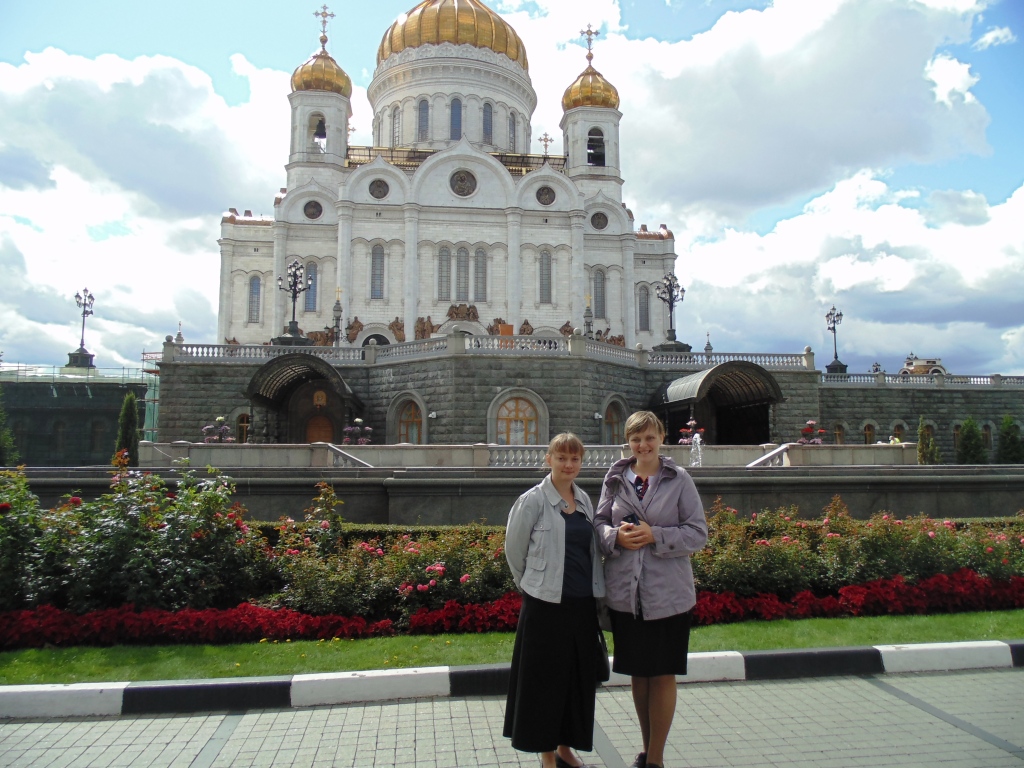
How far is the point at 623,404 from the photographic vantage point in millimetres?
30047

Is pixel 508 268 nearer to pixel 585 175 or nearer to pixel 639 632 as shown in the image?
pixel 585 175

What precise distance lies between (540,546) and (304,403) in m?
27.2

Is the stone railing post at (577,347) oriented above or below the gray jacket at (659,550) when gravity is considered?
above

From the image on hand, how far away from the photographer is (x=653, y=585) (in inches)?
197

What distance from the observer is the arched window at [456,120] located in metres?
50.0

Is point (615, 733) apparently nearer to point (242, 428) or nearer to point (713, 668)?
point (713, 668)

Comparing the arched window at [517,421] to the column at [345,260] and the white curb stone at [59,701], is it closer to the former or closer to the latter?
the column at [345,260]

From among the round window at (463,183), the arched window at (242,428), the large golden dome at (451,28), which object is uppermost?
the large golden dome at (451,28)

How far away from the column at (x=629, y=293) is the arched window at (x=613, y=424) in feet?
58.2

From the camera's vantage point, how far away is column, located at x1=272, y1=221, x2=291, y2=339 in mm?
44125

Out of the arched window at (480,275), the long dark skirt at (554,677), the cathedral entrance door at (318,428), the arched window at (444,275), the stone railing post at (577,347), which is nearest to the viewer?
the long dark skirt at (554,677)

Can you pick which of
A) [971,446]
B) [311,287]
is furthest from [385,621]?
[311,287]

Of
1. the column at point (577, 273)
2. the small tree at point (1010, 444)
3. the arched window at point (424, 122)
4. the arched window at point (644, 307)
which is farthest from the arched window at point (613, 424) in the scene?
the arched window at point (424, 122)

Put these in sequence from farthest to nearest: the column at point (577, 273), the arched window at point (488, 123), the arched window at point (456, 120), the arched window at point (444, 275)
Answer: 1. the arched window at point (488, 123)
2. the arched window at point (456, 120)
3. the column at point (577, 273)
4. the arched window at point (444, 275)
